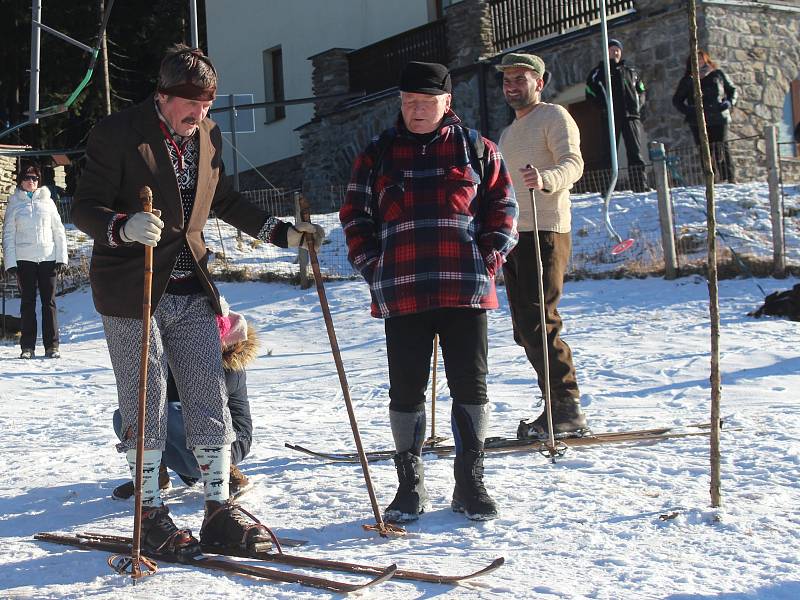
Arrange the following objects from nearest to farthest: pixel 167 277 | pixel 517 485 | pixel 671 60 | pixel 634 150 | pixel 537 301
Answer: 1. pixel 167 277
2. pixel 517 485
3. pixel 537 301
4. pixel 634 150
5. pixel 671 60

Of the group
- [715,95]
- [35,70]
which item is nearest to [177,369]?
[715,95]

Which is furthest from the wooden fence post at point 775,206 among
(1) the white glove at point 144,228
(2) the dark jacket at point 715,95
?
(1) the white glove at point 144,228

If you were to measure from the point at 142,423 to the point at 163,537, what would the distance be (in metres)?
0.38

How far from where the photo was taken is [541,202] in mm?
5125

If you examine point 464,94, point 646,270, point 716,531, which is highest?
point 464,94

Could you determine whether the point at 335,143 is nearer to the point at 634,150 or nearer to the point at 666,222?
the point at 634,150

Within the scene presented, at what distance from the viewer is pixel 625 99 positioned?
513 inches

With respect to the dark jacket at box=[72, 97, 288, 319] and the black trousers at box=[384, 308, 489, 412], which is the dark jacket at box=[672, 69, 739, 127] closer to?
the black trousers at box=[384, 308, 489, 412]

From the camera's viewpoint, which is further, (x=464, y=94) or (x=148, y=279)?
(x=464, y=94)

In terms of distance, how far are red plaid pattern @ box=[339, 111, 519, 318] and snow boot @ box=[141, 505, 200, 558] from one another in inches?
40.8

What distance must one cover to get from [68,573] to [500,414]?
3295mm

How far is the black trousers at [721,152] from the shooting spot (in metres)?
12.3

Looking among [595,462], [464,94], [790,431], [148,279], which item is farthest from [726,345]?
[464,94]

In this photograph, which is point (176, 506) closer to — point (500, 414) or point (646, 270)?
point (500, 414)
